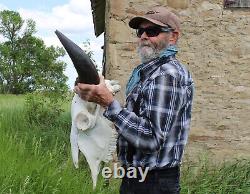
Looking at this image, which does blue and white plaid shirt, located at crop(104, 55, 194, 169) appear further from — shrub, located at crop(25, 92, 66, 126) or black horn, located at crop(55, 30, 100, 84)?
shrub, located at crop(25, 92, 66, 126)

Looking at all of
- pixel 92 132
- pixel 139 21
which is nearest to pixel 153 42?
pixel 139 21

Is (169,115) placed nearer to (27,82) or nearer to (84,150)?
(84,150)

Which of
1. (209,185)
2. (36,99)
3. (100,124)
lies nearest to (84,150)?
(100,124)

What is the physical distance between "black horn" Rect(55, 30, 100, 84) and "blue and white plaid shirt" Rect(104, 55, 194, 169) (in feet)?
0.62

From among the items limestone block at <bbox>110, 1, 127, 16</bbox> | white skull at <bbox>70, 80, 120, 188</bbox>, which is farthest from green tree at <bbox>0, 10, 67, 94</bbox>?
white skull at <bbox>70, 80, 120, 188</bbox>

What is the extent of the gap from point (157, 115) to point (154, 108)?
0.04m

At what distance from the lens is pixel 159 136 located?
2.78 metres

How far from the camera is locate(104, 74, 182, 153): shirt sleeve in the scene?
9.14 feet

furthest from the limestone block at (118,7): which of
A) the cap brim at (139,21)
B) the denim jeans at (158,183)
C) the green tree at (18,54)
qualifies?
the green tree at (18,54)

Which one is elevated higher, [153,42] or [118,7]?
[118,7]

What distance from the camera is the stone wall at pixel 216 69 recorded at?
Result: 6.57m

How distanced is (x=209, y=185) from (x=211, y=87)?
1.28 m

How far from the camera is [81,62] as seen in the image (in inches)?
112

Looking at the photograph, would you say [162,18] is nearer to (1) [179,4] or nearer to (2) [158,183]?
(2) [158,183]
